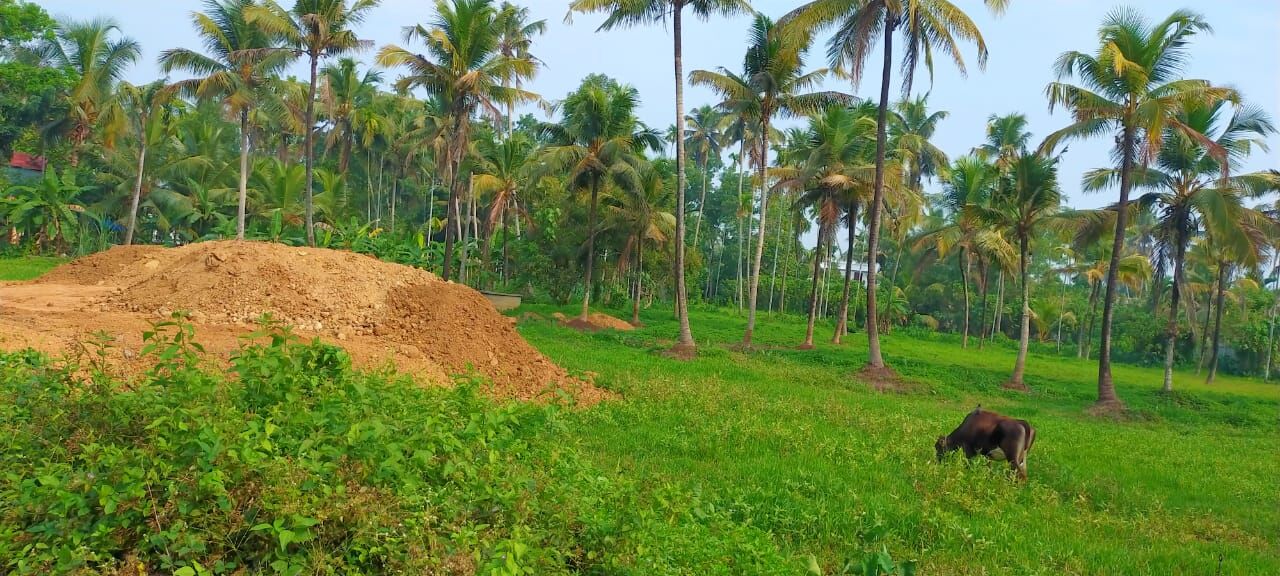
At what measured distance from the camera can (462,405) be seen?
278 inches

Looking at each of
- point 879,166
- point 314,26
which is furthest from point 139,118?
point 879,166

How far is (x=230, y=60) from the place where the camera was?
23781mm

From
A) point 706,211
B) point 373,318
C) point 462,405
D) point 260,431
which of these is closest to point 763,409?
point 462,405

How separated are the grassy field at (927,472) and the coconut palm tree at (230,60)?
13.4 metres

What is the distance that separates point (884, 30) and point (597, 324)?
12727mm

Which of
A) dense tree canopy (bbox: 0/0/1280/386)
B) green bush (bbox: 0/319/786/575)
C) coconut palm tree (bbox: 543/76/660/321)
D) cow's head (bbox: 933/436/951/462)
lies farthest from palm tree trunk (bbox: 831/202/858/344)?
green bush (bbox: 0/319/786/575)

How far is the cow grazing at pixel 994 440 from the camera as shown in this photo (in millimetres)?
8156

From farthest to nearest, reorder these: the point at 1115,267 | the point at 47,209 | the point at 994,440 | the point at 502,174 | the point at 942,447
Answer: the point at 502,174
the point at 47,209
the point at 1115,267
the point at 942,447
the point at 994,440

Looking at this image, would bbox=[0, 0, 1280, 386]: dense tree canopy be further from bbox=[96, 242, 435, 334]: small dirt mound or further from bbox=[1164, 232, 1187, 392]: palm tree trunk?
bbox=[96, 242, 435, 334]: small dirt mound

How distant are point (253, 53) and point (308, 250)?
36.1ft

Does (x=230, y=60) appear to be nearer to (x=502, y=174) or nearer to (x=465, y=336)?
(x=502, y=174)

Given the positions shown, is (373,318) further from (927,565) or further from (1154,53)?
(1154,53)

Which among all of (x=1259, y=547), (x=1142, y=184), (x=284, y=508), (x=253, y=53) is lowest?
(x=1259, y=547)

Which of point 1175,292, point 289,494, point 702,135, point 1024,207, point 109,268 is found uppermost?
point 702,135
